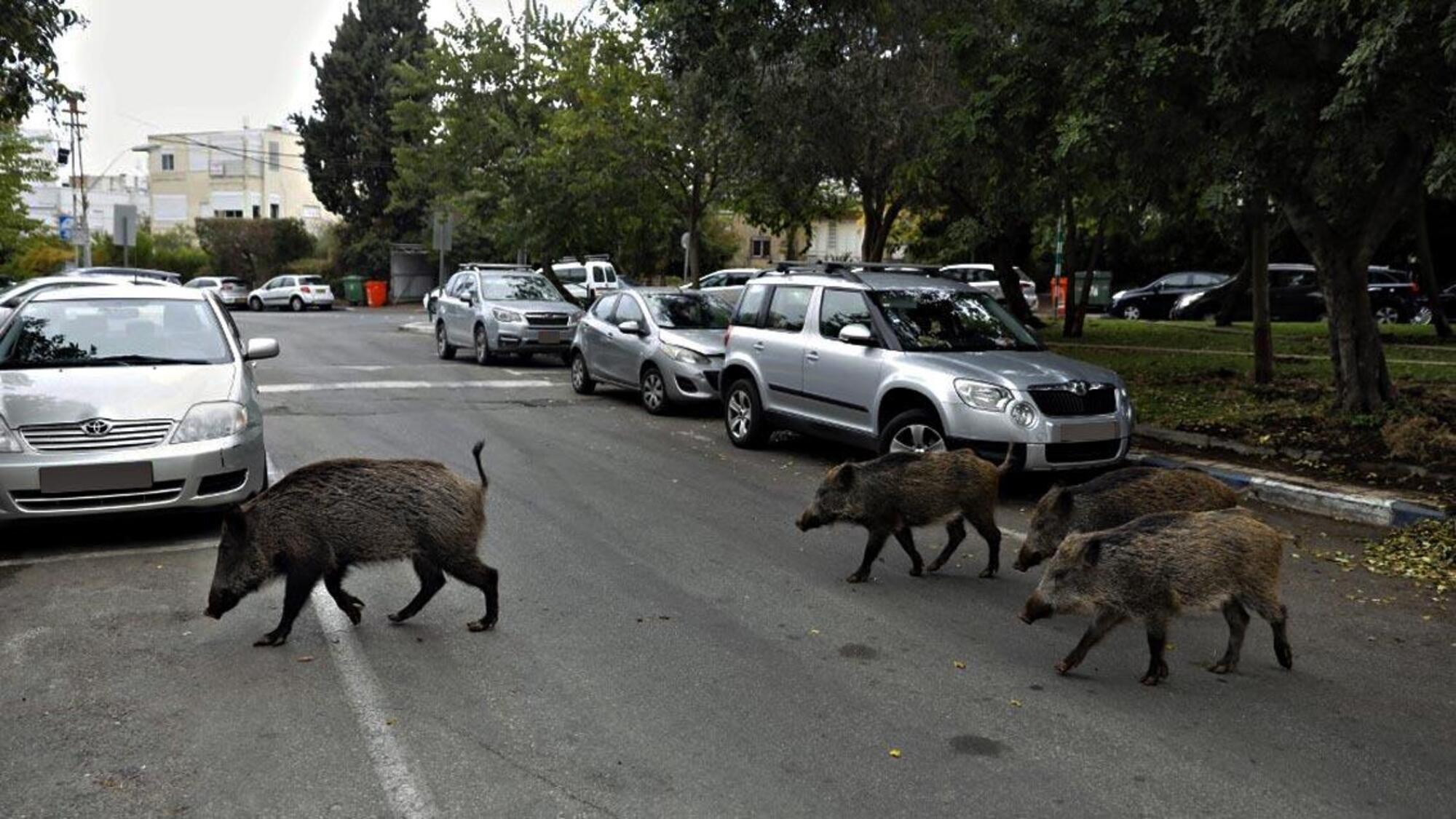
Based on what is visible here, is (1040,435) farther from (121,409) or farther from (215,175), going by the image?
(215,175)

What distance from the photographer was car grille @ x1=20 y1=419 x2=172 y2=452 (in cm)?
678

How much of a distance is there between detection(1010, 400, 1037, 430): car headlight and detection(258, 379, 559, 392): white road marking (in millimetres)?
9291

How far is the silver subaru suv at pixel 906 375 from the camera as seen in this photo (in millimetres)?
8906

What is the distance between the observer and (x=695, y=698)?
4801mm

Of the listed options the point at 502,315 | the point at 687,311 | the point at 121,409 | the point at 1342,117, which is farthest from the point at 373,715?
A: the point at 502,315

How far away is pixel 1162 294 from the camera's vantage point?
33844 millimetres

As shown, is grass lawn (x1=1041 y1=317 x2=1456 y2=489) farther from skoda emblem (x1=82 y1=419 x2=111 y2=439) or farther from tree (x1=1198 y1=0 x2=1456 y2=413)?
skoda emblem (x1=82 y1=419 x2=111 y2=439)

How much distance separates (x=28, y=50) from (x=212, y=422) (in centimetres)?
663

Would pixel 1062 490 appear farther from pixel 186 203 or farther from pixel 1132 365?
pixel 186 203

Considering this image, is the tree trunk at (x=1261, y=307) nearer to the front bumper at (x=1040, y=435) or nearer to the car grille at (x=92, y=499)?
the front bumper at (x=1040, y=435)

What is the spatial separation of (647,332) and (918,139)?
4664 mm

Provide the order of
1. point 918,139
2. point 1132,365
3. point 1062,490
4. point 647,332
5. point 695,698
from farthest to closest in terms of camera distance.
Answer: point 1132,365 < point 918,139 < point 647,332 < point 1062,490 < point 695,698

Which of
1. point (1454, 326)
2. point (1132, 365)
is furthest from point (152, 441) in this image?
point (1454, 326)

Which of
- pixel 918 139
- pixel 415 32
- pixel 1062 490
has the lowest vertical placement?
pixel 1062 490
